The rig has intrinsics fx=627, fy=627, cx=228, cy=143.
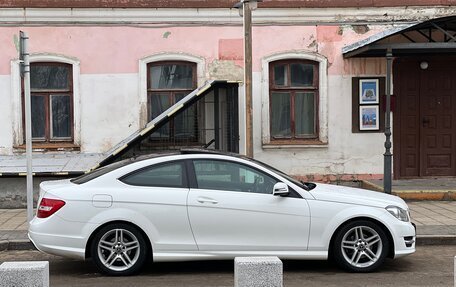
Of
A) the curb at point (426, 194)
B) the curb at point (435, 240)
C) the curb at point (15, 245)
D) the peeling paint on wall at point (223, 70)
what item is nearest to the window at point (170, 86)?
the peeling paint on wall at point (223, 70)

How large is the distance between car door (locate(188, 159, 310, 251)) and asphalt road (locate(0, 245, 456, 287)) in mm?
421

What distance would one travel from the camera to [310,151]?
552 inches

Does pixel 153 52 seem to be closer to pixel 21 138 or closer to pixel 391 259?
pixel 21 138

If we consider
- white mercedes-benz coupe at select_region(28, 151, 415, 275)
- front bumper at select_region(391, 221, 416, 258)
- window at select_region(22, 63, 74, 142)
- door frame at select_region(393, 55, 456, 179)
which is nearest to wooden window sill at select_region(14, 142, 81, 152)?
window at select_region(22, 63, 74, 142)

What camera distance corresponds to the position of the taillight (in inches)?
294

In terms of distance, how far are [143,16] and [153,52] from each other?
2.64ft

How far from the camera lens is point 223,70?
45.4ft

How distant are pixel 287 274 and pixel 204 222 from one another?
48.2 inches

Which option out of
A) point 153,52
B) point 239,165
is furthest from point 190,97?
point 239,165

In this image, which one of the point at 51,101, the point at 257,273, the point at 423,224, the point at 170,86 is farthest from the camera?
the point at 170,86

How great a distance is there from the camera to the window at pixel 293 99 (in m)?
14.1

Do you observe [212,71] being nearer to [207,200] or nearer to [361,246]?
[207,200]

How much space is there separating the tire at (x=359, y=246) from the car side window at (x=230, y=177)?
106cm

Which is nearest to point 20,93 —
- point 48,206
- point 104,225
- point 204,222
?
point 48,206
